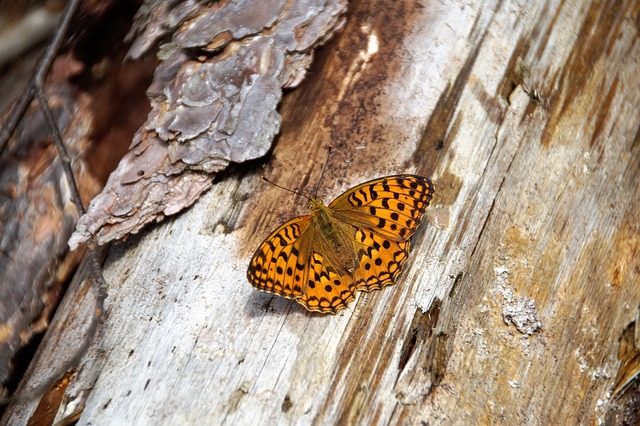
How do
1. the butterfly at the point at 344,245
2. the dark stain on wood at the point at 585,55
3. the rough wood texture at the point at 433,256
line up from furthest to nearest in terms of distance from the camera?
1. the dark stain on wood at the point at 585,55
2. the butterfly at the point at 344,245
3. the rough wood texture at the point at 433,256

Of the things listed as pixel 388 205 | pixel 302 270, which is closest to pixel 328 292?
pixel 302 270

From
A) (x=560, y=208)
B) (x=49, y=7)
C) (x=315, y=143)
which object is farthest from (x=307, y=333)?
(x=49, y=7)

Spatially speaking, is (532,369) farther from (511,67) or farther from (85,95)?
(85,95)

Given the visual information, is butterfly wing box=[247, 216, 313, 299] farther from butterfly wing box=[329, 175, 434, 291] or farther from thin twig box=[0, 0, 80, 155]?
thin twig box=[0, 0, 80, 155]

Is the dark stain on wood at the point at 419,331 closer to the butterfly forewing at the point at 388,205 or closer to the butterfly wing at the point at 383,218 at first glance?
the butterfly wing at the point at 383,218

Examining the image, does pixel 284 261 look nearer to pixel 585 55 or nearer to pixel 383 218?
pixel 383 218

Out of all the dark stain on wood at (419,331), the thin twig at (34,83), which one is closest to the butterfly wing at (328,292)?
the dark stain on wood at (419,331)

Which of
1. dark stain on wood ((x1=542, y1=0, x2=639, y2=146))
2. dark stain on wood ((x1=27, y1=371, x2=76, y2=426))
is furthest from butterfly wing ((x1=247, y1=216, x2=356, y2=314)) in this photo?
dark stain on wood ((x1=542, y1=0, x2=639, y2=146))
